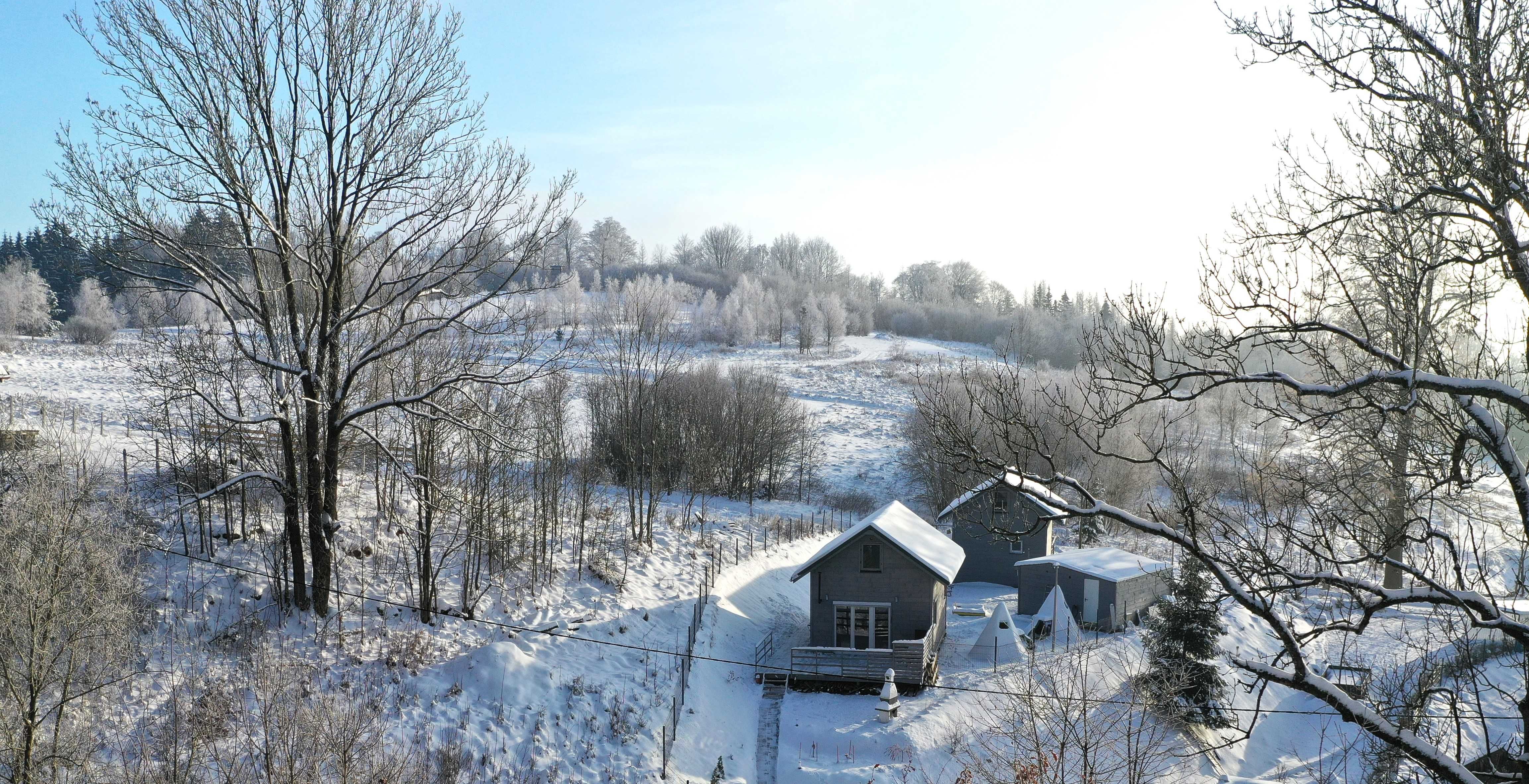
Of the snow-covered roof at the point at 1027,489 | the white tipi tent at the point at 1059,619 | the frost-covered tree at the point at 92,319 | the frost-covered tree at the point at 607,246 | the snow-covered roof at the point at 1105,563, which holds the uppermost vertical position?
the frost-covered tree at the point at 607,246

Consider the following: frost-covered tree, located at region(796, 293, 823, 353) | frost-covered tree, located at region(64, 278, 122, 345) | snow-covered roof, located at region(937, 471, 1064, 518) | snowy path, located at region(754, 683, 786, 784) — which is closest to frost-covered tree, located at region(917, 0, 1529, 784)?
snow-covered roof, located at region(937, 471, 1064, 518)

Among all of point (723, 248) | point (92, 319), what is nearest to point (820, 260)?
point (723, 248)

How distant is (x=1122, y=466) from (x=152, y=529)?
1554 inches

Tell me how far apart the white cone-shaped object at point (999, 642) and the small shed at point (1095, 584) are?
12.1 ft

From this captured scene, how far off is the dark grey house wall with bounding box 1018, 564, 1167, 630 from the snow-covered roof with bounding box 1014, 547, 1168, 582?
15cm

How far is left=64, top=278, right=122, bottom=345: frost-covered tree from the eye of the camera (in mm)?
46875

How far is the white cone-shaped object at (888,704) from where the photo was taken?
17.7 m

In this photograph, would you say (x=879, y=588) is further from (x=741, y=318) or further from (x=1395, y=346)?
(x=741, y=318)

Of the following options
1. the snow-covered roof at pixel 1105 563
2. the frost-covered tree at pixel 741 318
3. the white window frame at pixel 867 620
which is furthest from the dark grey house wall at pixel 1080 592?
the frost-covered tree at pixel 741 318

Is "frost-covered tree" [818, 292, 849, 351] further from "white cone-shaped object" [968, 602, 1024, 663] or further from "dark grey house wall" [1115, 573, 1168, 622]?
"white cone-shaped object" [968, 602, 1024, 663]

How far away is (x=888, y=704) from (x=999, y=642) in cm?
557

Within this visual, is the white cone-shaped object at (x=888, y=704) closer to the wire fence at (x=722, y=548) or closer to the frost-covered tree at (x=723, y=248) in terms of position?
the wire fence at (x=722, y=548)

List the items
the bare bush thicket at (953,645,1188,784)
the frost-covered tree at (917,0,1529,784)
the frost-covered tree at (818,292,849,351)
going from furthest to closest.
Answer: the frost-covered tree at (818,292,849,351) < the bare bush thicket at (953,645,1188,784) < the frost-covered tree at (917,0,1529,784)

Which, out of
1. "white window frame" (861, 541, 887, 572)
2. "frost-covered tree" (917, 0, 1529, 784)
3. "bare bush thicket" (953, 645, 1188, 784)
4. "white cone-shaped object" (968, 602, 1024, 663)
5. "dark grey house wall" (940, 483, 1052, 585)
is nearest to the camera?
"frost-covered tree" (917, 0, 1529, 784)
